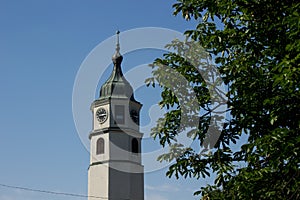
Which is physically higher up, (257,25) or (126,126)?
(126,126)

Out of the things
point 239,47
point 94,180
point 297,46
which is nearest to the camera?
point 297,46

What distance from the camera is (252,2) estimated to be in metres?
10.3

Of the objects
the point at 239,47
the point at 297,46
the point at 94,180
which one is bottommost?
the point at 297,46

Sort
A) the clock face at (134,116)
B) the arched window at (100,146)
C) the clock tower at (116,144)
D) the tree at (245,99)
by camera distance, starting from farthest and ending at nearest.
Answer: the clock face at (134,116), the arched window at (100,146), the clock tower at (116,144), the tree at (245,99)

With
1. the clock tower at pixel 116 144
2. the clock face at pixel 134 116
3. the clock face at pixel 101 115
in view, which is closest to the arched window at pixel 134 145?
the clock tower at pixel 116 144

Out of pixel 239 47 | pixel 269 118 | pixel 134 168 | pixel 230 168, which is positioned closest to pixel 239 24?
pixel 239 47

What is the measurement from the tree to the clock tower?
3705 centimetres

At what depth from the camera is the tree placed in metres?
9.21

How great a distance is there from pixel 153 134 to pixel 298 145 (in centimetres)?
282

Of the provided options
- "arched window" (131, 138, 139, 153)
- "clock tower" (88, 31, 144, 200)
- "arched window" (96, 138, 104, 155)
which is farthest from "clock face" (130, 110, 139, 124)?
"arched window" (96, 138, 104, 155)

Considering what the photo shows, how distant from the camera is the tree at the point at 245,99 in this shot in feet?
30.2

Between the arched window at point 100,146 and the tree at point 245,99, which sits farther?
the arched window at point 100,146

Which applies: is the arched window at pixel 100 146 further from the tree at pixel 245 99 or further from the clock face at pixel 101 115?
the tree at pixel 245 99

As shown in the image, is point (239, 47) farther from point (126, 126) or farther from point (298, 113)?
point (126, 126)
